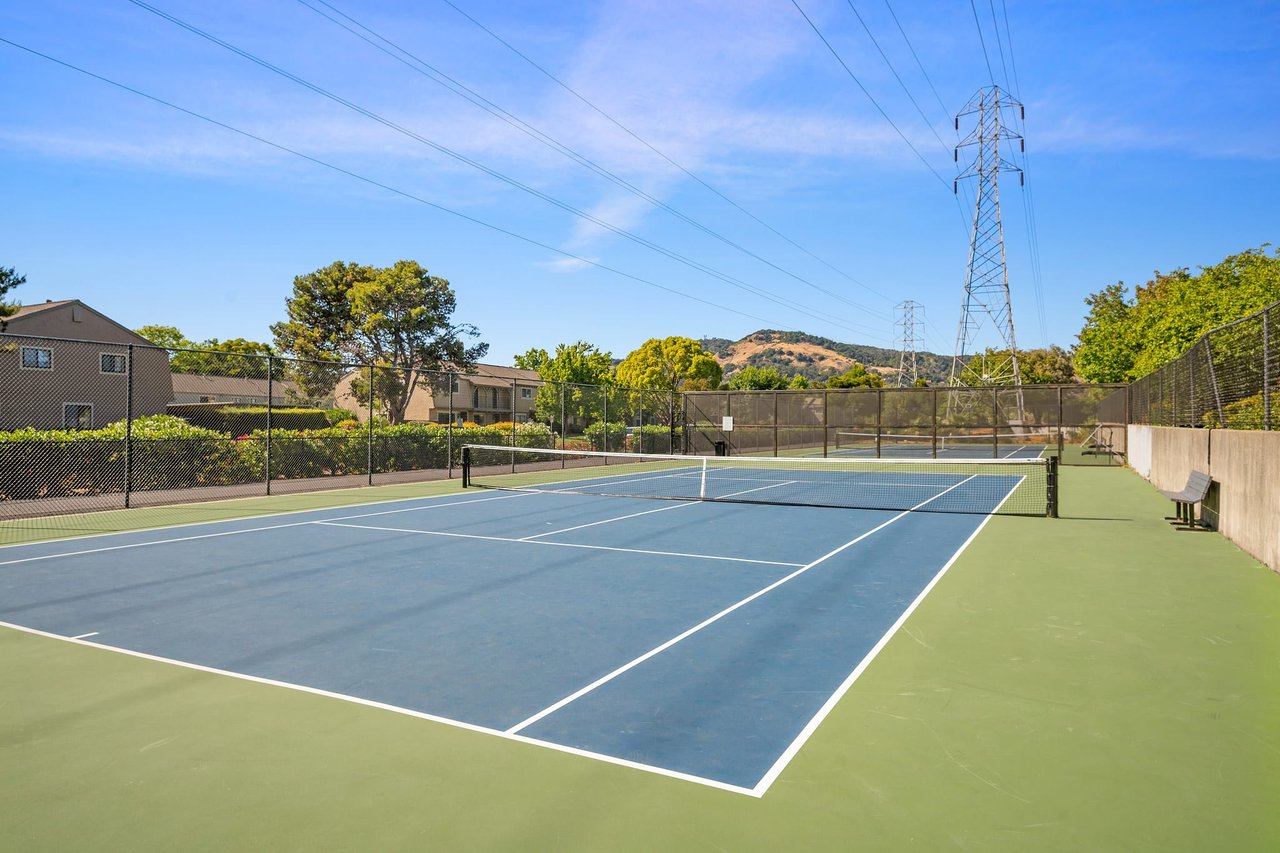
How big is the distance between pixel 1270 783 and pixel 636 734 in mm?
3074

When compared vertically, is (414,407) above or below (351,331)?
below

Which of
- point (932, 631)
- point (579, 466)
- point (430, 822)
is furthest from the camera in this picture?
point (579, 466)

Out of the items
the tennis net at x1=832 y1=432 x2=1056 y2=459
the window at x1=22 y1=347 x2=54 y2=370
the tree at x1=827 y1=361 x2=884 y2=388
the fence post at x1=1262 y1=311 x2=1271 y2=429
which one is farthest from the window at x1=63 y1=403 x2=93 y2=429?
the tree at x1=827 y1=361 x2=884 y2=388

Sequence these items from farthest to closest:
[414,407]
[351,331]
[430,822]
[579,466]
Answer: [414,407] → [351,331] → [579,466] → [430,822]

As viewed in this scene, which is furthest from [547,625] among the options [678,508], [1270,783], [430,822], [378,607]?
[678,508]

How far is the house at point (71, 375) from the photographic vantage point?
2802 centimetres

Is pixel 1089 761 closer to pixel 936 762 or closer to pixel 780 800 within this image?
pixel 936 762

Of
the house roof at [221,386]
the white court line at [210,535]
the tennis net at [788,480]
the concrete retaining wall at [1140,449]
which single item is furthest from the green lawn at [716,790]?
the house roof at [221,386]

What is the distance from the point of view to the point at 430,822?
3314 mm

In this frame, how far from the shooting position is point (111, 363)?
33125 millimetres

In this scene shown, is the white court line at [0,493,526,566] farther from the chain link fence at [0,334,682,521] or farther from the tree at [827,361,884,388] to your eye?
the tree at [827,361,884,388]

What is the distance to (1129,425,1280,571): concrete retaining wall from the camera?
8.63 metres

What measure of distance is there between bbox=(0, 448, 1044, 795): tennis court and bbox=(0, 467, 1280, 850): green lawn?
282 millimetres

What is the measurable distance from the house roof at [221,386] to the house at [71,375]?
35.3 feet
